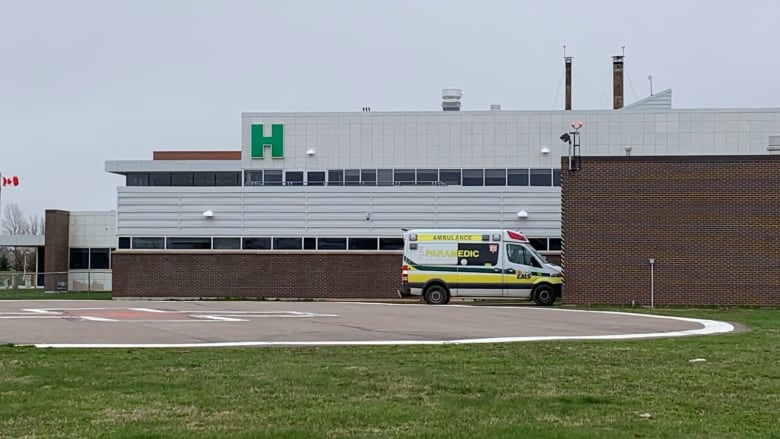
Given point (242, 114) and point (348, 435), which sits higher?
point (242, 114)

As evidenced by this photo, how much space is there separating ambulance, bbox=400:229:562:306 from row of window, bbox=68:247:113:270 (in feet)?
92.1

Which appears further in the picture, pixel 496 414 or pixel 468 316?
pixel 468 316

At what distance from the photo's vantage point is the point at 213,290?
128 ft

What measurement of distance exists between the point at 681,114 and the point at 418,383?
1467 inches

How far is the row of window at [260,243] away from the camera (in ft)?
133

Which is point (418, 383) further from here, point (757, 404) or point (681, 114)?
point (681, 114)

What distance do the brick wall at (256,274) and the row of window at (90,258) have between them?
614 inches

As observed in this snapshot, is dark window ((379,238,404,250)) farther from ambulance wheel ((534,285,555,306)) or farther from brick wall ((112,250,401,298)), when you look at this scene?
ambulance wheel ((534,285,555,306))

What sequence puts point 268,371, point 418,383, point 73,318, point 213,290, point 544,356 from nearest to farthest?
point 418,383, point 268,371, point 544,356, point 73,318, point 213,290

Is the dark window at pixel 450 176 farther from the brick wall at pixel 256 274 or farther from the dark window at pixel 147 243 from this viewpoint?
the dark window at pixel 147 243

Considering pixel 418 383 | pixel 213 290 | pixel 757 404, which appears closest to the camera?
pixel 757 404

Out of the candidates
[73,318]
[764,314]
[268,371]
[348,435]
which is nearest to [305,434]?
[348,435]

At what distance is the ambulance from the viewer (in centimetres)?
3167

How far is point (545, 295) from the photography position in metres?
32.0
